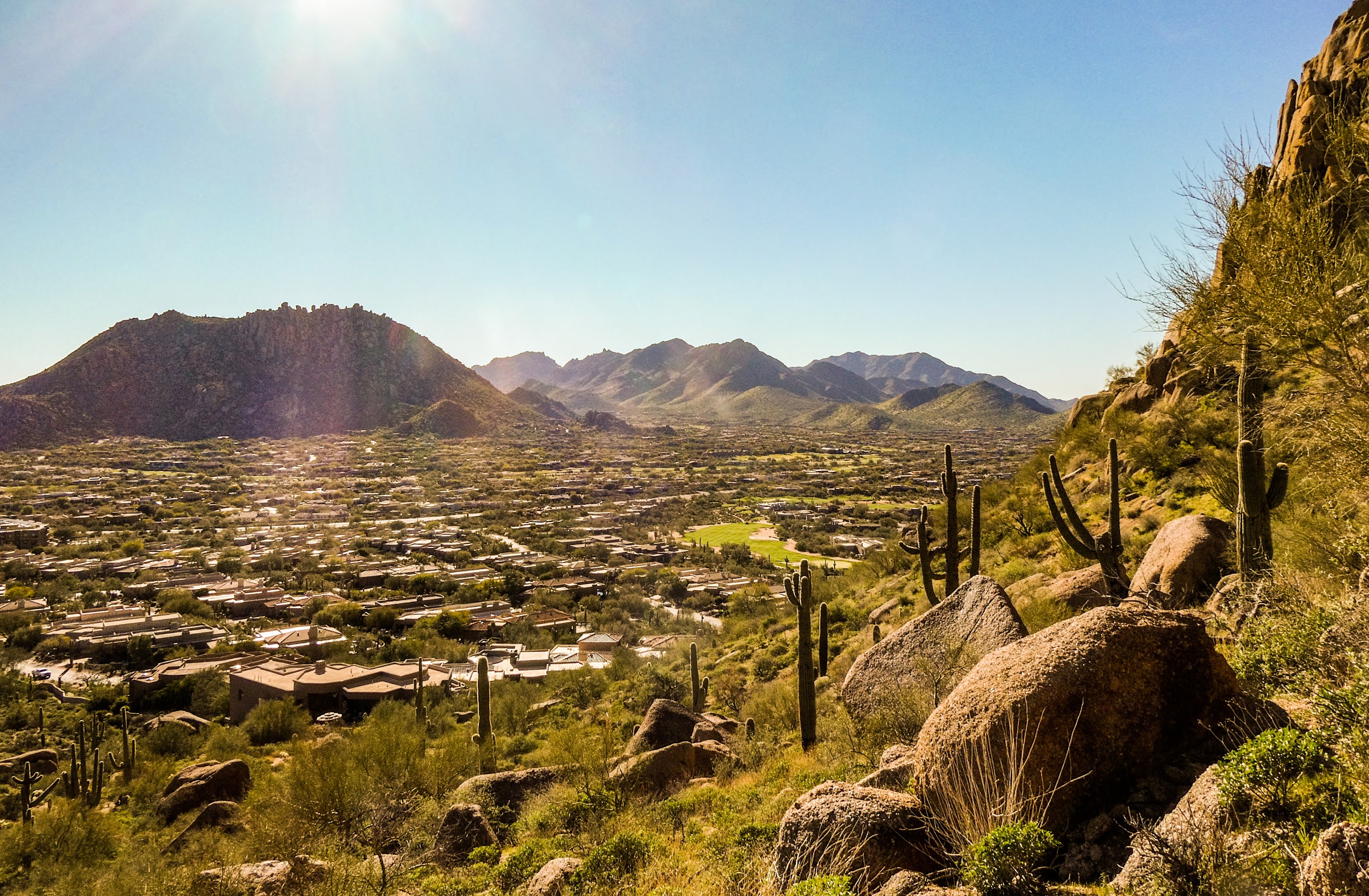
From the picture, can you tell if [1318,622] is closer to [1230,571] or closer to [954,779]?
[954,779]

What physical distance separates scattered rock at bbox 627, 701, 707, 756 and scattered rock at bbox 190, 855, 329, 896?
6.23 m

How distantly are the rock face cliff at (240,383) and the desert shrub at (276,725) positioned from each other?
4432 inches

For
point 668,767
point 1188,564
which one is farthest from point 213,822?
point 1188,564

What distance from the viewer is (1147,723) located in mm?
4762

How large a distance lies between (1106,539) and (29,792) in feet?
77.2

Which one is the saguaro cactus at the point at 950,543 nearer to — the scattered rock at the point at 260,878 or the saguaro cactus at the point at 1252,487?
the saguaro cactus at the point at 1252,487

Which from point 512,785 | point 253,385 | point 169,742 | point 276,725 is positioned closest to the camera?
point 512,785

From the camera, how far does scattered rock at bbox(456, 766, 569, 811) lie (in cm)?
1142

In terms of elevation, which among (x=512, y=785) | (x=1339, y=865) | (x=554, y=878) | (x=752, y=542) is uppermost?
(x=1339, y=865)

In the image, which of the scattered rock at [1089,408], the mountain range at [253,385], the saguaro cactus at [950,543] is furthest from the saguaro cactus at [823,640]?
the mountain range at [253,385]

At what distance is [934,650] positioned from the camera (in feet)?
32.2

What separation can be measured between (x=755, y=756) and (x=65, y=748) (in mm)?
22428

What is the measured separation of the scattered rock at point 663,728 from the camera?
13.6 meters

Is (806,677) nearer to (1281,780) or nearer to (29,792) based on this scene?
(1281,780)
